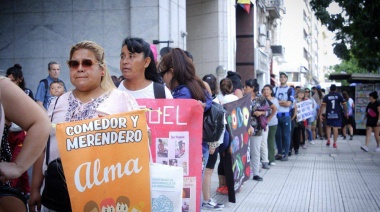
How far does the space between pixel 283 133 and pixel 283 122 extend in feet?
1.11

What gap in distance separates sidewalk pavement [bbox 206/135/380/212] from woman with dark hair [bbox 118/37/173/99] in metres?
3.30

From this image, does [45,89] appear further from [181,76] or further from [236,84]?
[181,76]

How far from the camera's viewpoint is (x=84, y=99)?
3332 mm

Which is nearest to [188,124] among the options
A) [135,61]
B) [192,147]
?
[192,147]

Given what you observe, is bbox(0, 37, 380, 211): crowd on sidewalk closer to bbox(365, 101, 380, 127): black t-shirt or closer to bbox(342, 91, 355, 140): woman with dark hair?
bbox(365, 101, 380, 127): black t-shirt

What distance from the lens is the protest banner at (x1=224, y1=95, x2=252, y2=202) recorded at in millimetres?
7402

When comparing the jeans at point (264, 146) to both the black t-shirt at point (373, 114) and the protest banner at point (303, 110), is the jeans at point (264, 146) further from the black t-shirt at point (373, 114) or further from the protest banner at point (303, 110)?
the black t-shirt at point (373, 114)

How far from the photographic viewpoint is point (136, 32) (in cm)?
1351

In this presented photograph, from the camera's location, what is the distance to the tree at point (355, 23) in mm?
16844

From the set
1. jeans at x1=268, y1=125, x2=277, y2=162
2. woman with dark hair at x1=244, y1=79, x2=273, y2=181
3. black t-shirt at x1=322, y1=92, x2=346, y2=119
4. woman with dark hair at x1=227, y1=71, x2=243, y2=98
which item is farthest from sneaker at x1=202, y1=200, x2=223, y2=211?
black t-shirt at x1=322, y1=92, x2=346, y2=119

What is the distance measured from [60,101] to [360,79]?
20623mm

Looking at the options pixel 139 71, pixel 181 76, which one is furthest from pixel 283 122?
pixel 139 71

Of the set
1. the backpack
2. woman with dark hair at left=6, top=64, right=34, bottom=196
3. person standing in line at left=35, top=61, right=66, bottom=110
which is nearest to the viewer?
the backpack

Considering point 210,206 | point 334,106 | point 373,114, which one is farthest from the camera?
point 334,106
